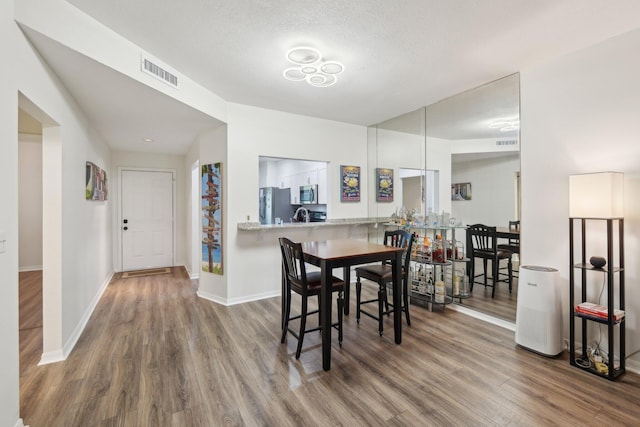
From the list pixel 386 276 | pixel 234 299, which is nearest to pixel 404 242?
pixel 386 276

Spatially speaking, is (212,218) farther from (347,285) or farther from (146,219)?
(146,219)

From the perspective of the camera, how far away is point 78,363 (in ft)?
8.09

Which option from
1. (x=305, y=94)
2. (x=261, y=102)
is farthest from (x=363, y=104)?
(x=261, y=102)

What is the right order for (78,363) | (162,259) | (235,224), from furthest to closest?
1. (162,259)
2. (235,224)
3. (78,363)

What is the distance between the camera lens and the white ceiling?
204 centimetres

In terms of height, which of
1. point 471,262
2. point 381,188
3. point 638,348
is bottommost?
point 638,348

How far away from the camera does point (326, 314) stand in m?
2.37

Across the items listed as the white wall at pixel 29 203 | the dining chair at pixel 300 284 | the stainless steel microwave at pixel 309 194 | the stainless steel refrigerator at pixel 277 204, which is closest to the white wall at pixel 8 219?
the dining chair at pixel 300 284

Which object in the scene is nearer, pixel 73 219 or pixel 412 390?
pixel 412 390

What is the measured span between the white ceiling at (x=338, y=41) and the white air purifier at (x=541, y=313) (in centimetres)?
198

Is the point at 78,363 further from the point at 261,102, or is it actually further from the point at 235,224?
the point at 261,102

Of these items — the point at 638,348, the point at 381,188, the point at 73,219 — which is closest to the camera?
the point at 638,348

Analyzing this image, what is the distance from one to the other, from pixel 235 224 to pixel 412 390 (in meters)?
2.81

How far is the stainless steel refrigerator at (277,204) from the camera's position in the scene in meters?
6.77
